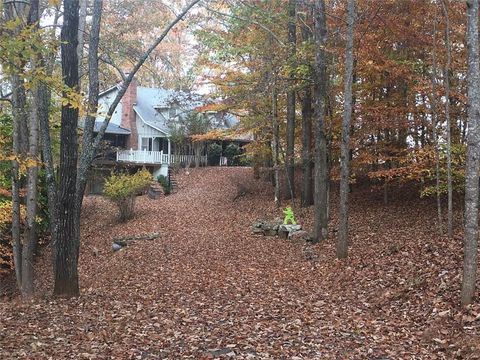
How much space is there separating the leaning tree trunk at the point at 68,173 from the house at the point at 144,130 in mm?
22859

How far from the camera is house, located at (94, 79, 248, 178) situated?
1225 inches

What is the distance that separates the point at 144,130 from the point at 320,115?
2416cm

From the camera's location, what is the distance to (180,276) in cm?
1068

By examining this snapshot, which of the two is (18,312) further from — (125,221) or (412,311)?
(125,221)

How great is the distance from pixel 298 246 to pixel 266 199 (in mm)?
Result: 7767

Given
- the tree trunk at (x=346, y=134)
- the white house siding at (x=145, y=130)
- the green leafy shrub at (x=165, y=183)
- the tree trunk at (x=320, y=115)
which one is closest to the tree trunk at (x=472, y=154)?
the tree trunk at (x=346, y=134)

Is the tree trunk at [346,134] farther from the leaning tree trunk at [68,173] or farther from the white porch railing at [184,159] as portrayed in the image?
→ the white porch railing at [184,159]

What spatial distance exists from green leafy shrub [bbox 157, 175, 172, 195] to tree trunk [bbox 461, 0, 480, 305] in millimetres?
22012

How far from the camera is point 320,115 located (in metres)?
11.7

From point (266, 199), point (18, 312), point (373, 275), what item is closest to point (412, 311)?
point (373, 275)

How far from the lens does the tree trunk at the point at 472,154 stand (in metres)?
6.07

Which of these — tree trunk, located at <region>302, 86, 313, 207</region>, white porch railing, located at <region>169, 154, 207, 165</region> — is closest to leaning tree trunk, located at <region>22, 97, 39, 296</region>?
tree trunk, located at <region>302, 86, 313, 207</region>

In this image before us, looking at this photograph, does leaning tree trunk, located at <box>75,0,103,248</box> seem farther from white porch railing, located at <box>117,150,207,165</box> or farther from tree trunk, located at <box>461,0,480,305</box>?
white porch railing, located at <box>117,150,207,165</box>

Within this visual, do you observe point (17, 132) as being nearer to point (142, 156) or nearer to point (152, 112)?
point (142, 156)
